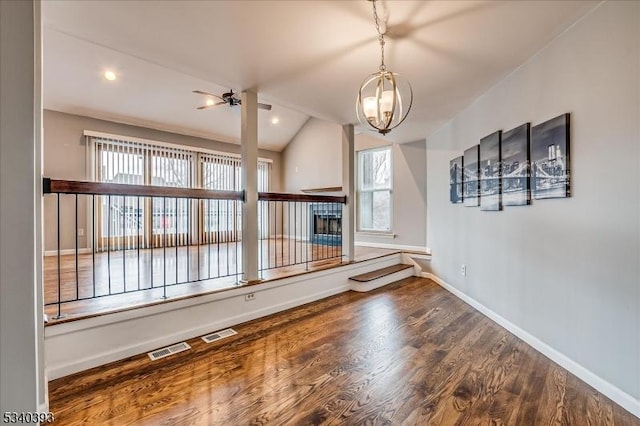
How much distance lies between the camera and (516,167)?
2.54m

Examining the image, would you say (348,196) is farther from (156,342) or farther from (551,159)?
(156,342)

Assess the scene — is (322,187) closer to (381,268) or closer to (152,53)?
(381,268)

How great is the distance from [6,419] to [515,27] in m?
3.31

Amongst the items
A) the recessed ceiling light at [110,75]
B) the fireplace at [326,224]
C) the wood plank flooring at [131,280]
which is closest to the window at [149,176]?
the wood plank flooring at [131,280]

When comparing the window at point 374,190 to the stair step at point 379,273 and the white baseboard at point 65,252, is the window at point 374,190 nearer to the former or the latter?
the stair step at point 379,273

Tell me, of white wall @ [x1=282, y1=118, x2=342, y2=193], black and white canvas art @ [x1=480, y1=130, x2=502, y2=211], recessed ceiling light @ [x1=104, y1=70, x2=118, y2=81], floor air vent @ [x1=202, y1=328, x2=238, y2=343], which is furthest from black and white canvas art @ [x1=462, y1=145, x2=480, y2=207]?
recessed ceiling light @ [x1=104, y1=70, x2=118, y2=81]

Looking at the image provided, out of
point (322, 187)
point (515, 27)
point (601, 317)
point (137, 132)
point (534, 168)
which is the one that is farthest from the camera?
point (322, 187)

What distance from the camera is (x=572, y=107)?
6.63 feet

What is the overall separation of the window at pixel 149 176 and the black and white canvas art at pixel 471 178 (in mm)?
3836

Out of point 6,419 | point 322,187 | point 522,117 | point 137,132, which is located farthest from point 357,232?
point 6,419

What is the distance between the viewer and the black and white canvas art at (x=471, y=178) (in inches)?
129

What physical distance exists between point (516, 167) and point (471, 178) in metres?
0.86

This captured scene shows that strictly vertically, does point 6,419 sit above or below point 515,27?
below

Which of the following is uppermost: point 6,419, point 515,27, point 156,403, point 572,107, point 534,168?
point 515,27
